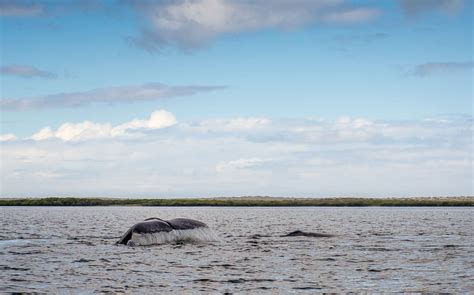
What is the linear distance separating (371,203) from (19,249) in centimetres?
15134

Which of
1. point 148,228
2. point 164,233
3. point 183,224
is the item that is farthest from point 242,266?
point 183,224

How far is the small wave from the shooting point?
35.6 meters

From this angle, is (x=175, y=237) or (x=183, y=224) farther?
(x=183, y=224)

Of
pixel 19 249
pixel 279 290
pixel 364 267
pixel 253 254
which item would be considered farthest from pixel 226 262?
pixel 19 249

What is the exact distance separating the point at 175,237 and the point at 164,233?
82 centimetres

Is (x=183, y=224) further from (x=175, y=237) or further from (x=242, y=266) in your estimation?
(x=242, y=266)

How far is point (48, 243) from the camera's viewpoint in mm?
37781

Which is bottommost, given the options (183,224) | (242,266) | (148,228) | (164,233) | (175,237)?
(242,266)

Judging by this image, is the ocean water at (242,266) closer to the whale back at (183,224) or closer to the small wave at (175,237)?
the small wave at (175,237)

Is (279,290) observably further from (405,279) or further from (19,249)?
(19,249)

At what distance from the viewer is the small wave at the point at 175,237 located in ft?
117

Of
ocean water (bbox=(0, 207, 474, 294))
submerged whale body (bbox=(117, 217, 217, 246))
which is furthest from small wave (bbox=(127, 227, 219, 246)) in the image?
ocean water (bbox=(0, 207, 474, 294))

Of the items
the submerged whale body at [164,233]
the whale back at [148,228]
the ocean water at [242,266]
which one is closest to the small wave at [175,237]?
the submerged whale body at [164,233]

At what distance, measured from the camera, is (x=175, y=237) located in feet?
121
